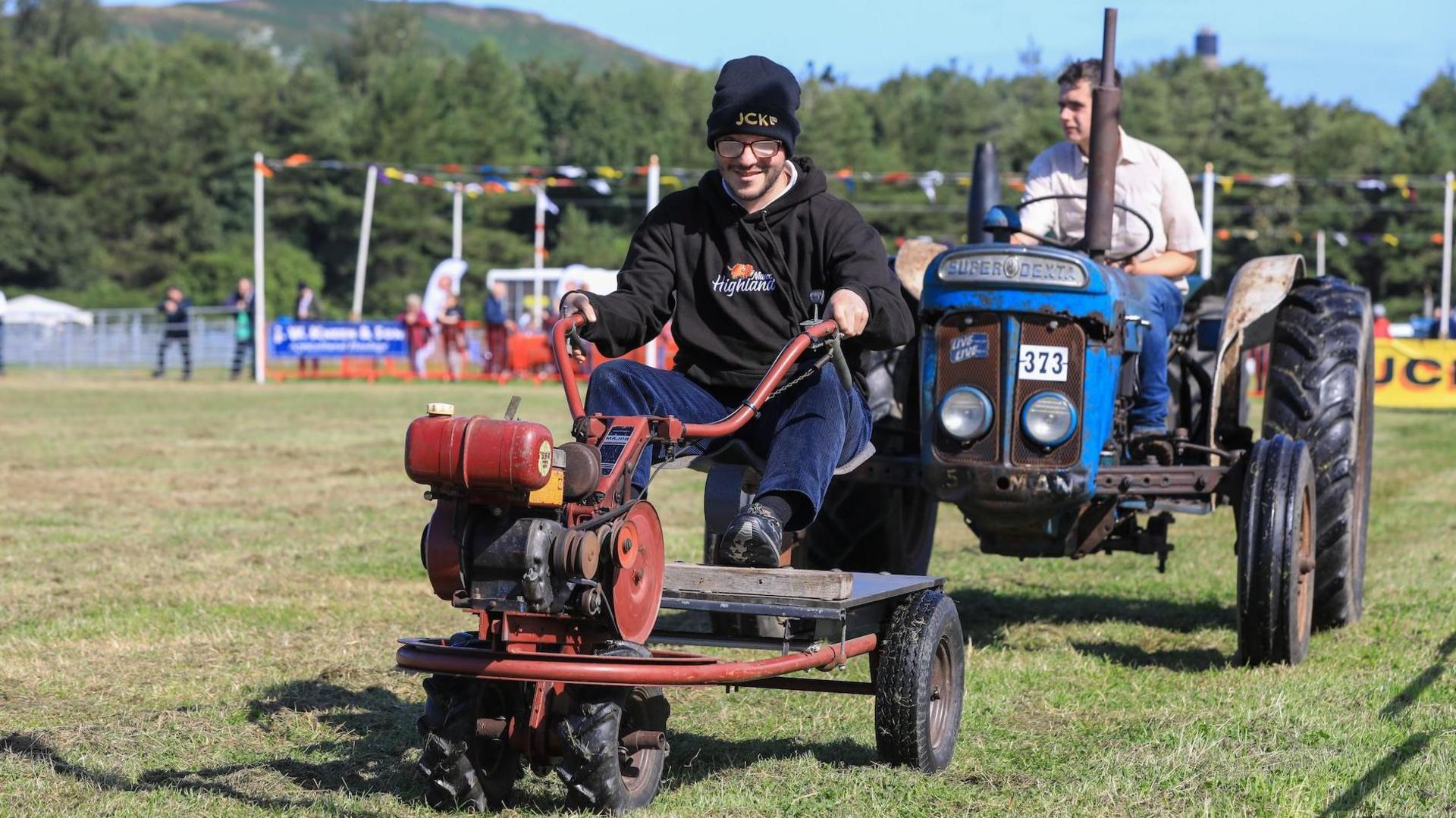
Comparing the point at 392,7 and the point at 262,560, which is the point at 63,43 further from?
the point at 262,560

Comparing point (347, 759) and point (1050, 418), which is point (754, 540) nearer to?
point (347, 759)

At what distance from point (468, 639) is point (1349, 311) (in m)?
4.60

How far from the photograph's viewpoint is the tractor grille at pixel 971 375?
6.25 meters

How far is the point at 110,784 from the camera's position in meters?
4.49

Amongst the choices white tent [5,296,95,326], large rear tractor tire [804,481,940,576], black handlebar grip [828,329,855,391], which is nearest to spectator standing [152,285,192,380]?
white tent [5,296,95,326]

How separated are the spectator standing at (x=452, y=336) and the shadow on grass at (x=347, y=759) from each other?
25742 millimetres

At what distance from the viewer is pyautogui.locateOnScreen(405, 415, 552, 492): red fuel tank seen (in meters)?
3.75

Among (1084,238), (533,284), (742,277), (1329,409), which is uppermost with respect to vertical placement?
→ (533,284)

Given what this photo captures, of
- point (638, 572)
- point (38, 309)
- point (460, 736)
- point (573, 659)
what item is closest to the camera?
point (573, 659)

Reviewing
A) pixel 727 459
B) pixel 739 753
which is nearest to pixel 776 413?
pixel 727 459

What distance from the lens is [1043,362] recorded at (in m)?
6.21

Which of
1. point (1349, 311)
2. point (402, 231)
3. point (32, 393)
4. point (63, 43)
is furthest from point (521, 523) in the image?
point (63, 43)

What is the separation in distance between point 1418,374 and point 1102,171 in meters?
19.5

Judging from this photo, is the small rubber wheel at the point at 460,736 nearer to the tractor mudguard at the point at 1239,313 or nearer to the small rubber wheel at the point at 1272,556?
the small rubber wheel at the point at 1272,556
